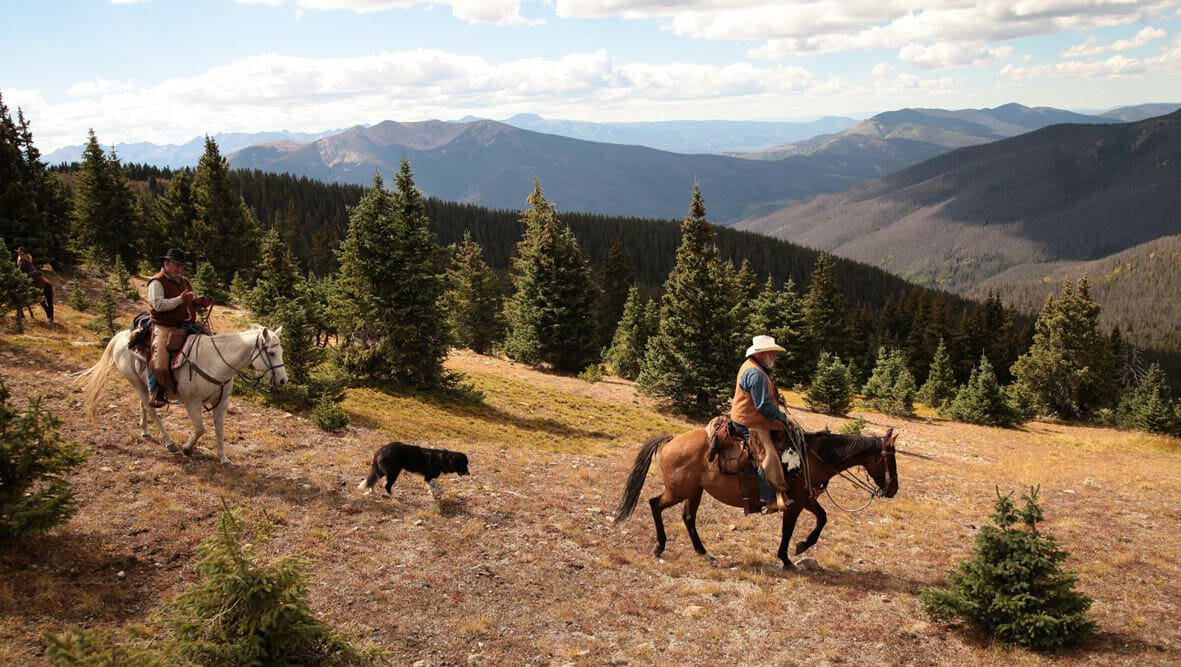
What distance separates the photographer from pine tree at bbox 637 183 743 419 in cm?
2895

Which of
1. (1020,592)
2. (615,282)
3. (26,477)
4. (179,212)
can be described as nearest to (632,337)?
(615,282)

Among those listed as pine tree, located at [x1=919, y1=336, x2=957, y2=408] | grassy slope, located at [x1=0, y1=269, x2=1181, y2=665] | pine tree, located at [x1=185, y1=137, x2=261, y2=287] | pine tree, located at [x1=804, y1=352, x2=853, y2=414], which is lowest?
pine tree, located at [x1=919, y1=336, x2=957, y2=408]

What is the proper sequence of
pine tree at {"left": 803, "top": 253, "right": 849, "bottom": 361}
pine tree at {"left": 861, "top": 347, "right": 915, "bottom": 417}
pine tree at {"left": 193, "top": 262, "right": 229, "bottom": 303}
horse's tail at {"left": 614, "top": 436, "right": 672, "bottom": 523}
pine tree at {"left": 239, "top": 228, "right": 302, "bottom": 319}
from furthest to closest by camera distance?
pine tree at {"left": 803, "top": 253, "right": 849, "bottom": 361} → pine tree at {"left": 861, "top": 347, "right": 915, "bottom": 417} → pine tree at {"left": 193, "top": 262, "right": 229, "bottom": 303} → pine tree at {"left": 239, "top": 228, "right": 302, "bottom": 319} → horse's tail at {"left": 614, "top": 436, "right": 672, "bottom": 523}

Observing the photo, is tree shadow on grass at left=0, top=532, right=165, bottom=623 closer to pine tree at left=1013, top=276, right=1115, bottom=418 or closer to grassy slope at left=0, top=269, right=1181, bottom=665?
grassy slope at left=0, top=269, right=1181, bottom=665

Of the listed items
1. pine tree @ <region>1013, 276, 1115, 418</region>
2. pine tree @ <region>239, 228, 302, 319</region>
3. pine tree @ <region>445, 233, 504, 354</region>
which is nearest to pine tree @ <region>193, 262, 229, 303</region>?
pine tree @ <region>239, 228, 302, 319</region>

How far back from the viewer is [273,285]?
22250mm

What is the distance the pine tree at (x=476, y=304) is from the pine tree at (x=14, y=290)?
27837mm

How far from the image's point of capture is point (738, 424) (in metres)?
10.5

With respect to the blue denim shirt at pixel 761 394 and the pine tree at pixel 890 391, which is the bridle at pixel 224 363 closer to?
the blue denim shirt at pixel 761 394

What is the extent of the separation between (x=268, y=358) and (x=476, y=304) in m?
36.8

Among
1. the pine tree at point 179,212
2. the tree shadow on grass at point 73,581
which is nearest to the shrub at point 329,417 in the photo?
the tree shadow on grass at point 73,581

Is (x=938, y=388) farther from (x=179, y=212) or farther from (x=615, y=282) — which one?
(x=179, y=212)

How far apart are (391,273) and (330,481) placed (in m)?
12.3

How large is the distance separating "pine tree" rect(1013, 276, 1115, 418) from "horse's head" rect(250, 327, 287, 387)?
57206 millimetres
